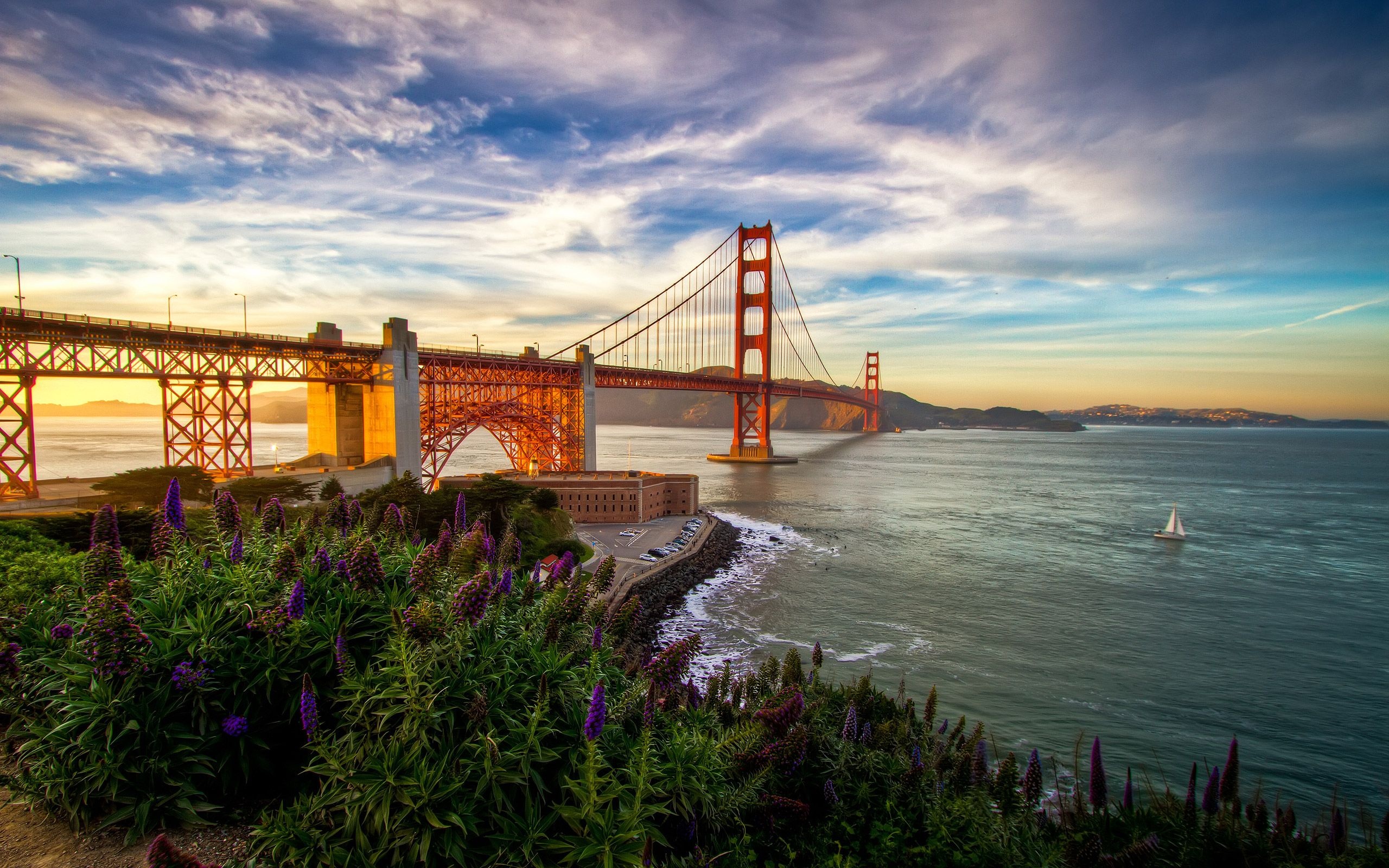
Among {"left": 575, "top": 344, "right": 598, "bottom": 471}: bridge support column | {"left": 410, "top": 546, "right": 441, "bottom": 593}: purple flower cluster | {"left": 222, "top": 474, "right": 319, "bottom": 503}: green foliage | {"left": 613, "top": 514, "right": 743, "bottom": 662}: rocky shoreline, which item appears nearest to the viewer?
{"left": 410, "top": 546, "right": 441, "bottom": 593}: purple flower cluster

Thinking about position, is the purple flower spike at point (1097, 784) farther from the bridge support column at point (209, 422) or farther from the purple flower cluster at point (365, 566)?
the bridge support column at point (209, 422)

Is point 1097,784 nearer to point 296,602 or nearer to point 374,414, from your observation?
point 296,602

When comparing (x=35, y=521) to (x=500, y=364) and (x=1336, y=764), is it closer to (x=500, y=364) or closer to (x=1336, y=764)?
(x=1336, y=764)

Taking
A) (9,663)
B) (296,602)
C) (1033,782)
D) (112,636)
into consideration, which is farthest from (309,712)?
(1033,782)

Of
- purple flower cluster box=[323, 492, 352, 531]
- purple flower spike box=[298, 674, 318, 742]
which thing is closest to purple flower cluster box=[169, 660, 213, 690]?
purple flower spike box=[298, 674, 318, 742]

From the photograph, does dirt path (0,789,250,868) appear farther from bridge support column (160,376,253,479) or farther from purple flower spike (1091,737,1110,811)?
bridge support column (160,376,253,479)

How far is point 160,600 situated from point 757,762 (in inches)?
158

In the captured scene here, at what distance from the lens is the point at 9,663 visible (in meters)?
4.05

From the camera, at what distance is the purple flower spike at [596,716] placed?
335 centimetres

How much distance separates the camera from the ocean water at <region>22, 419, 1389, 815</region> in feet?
54.2

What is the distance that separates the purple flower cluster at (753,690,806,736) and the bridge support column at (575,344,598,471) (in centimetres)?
4430

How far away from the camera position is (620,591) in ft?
78.1

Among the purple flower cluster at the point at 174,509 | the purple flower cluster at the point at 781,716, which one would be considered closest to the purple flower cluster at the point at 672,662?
the purple flower cluster at the point at 781,716

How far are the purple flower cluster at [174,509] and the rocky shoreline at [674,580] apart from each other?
1150cm
